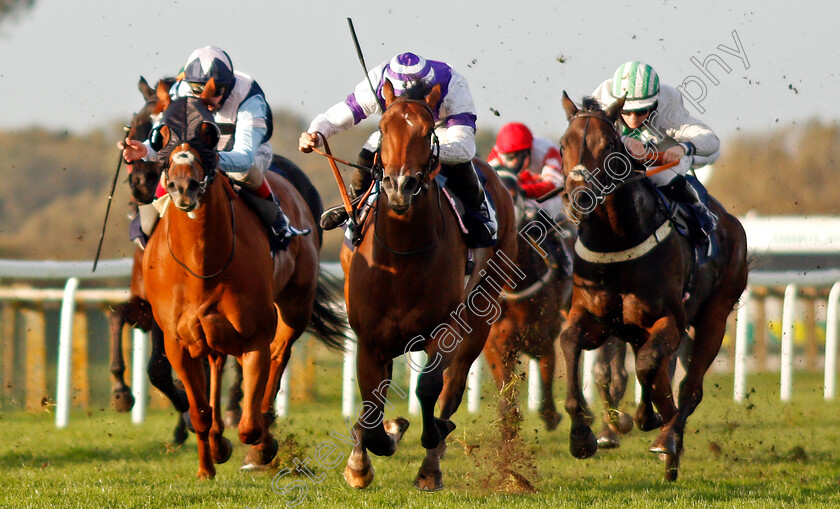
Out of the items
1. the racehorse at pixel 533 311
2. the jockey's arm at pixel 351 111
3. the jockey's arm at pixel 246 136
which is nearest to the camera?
the jockey's arm at pixel 246 136

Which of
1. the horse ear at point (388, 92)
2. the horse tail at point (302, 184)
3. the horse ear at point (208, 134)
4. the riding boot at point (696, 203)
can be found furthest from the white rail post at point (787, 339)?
the horse ear at point (208, 134)

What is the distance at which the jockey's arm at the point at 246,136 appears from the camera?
5.30 metres

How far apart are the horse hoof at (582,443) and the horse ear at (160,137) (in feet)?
8.12

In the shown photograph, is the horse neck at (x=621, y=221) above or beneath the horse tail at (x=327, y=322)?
above

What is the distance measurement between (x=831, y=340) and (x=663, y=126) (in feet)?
16.1

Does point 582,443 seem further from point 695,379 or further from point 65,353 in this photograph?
point 65,353

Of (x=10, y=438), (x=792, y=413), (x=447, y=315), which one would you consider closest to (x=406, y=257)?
(x=447, y=315)

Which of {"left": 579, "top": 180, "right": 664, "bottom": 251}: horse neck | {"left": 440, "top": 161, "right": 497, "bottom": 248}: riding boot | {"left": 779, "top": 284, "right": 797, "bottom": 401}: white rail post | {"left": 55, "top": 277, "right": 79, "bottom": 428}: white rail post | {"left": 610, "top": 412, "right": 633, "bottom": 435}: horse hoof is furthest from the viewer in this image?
{"left": 779, "top": 284, "right": 797, "bottom": 401}: white rail post

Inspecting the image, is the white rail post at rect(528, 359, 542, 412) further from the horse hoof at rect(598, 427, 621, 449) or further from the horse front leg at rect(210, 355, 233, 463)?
the horse front leg at rect(210, 355, 233, 463)

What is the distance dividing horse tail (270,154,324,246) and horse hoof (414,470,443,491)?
6.53 feet

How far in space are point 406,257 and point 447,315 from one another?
0.38 meters

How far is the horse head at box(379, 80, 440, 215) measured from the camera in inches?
181

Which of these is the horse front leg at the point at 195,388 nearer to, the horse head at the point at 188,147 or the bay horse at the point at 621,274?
the horse head at the point at 188,147

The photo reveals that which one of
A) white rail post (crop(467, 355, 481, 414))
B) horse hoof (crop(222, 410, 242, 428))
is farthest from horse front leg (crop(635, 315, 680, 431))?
white rail post (crop(467, 355, 481, 414))
